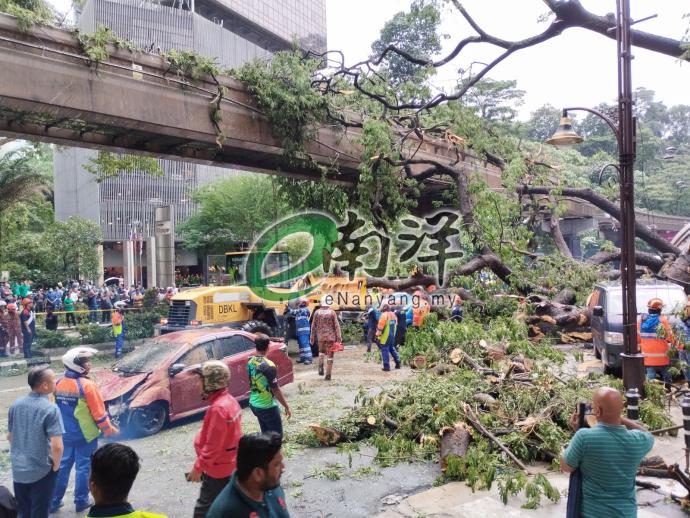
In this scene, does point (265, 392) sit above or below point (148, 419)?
above

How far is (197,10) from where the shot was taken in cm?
5497

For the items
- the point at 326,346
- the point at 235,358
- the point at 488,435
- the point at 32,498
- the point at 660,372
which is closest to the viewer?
the point at 32,498

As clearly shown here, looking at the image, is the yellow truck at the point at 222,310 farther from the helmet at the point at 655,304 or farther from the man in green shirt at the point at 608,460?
the man in green shirt at the point at 608,460

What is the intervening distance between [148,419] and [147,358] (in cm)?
93

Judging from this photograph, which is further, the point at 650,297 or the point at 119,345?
the point at 119,345

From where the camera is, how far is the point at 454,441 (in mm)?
6660

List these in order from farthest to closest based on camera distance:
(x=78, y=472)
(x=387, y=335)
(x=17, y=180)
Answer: (x=17, y=180)
(x=387, y=335)
(x=78, y=472)

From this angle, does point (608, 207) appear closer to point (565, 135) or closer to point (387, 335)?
point (565, 135)

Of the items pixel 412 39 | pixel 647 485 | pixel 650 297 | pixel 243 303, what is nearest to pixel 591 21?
pixel 650 297

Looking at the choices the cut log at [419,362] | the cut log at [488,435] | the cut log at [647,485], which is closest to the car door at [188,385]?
the cut log at [488,435]

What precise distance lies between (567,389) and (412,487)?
2914 mm

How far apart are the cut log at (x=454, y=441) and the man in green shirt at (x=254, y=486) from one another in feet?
13.3

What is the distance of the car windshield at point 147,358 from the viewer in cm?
869

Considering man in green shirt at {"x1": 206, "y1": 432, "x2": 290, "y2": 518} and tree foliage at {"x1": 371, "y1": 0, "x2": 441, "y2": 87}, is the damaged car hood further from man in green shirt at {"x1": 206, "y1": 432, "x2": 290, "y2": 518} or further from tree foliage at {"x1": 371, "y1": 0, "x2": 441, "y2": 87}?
tree foliage at {"x1": 371, "y1": 0, "x2": 441, "y2": 87}
